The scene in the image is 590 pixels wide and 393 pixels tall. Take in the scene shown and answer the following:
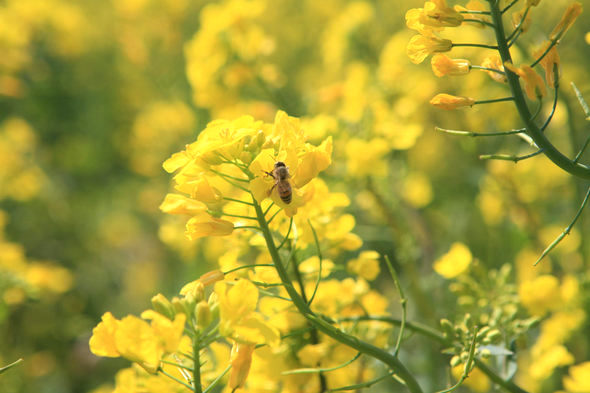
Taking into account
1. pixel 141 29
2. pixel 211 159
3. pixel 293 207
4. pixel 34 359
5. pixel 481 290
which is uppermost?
pixel 141 29

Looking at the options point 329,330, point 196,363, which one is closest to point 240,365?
point 196,363

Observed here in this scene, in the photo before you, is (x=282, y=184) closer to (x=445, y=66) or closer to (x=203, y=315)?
(x=203, y=315)

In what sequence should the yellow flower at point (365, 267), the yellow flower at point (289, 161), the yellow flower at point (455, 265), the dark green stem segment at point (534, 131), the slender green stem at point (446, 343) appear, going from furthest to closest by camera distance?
the yellow flower at point (455, 265) < the yellow flower at point (365, 267) < the slender green stem at point (446, 343) < the yellow flower at point (289, 161) < the dark green stem segment at point (534, 131)

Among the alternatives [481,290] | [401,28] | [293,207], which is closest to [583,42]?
[401,28]

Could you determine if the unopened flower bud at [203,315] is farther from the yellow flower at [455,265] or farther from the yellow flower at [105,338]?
the yellow flower at [455,265]

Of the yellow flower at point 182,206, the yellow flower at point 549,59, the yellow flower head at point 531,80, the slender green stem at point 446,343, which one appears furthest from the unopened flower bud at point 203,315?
the yellow flower at point 549,59

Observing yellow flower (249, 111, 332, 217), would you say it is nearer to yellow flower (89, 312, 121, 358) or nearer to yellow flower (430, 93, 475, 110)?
yellow flower (430, 93, 475, 110)

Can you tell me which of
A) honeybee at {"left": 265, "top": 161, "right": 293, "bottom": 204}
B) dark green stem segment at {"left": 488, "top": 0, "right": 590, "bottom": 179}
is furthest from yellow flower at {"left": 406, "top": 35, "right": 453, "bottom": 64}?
Answer: honeybee at {"left": 265, "top": 161, "right": 293, "bottom": 204}

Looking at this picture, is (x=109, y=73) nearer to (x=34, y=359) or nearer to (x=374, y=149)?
(x=34, y=359)
